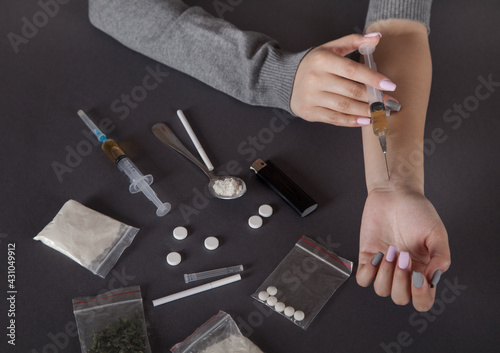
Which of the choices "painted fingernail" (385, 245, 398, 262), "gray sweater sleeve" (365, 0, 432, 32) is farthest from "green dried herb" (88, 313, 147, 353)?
Answer: "gray sweater sleeve" (365, 0, 432, 32)

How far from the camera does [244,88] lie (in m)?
1.04

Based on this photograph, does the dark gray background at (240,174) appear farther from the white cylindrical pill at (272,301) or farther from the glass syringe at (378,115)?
the glass syringe at (378,115)

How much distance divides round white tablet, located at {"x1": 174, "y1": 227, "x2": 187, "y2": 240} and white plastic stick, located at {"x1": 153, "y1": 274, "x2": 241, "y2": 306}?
109 mm

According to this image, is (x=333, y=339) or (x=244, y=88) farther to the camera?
(x=244, y=88)

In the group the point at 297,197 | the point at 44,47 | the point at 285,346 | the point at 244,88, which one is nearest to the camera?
the point at 285,346

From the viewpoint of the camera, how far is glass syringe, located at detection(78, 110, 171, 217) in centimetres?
91

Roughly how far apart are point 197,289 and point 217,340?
10 cm

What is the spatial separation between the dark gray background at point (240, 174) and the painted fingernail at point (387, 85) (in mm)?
211

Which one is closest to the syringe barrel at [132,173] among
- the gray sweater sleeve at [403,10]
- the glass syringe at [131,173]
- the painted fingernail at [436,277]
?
the glass syringe at [131,173]

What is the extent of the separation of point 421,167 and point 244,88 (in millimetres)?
446

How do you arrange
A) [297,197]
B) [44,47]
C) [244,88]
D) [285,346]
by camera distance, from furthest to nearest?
1. [44,47]
2. [244,88]
3. [297,197]
4. [285,346]

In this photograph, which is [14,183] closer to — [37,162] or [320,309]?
[37,162]

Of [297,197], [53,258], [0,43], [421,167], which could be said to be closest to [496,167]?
[421,167]

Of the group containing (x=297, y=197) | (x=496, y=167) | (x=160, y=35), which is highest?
(x=160, y=35)
